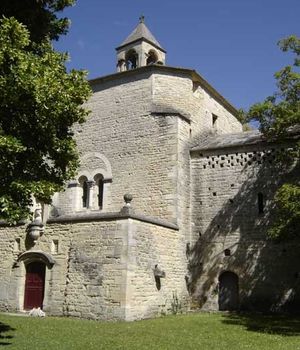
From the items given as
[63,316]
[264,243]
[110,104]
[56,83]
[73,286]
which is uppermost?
[110,104]

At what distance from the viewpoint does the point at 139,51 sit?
2283 cm

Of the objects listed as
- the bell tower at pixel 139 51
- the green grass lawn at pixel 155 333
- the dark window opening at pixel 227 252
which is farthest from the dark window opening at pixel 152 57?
the green grass lawn at pixel 155 333

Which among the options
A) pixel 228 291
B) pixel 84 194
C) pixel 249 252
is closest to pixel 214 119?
pixel 84 194

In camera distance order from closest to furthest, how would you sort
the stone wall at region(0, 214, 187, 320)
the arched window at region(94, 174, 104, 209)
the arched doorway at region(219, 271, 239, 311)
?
1. the stone wall at region(0, 214, 187, 320)
2. the arched doorway at region(219, 271, 239, 311)
3. the arched window at region(94, 174, 104, 209)

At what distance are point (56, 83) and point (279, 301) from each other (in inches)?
458

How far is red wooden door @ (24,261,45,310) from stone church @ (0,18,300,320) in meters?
0.04

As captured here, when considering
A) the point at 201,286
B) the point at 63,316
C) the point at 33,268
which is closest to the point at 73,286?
the point at 63,316

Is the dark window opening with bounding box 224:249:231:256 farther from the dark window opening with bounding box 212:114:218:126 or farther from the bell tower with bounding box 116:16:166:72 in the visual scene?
the bell tower with bounding box 116:16:166:72

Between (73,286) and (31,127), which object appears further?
(73,286)

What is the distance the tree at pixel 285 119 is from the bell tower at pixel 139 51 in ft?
31.2

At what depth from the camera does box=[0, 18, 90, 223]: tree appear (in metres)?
9.62

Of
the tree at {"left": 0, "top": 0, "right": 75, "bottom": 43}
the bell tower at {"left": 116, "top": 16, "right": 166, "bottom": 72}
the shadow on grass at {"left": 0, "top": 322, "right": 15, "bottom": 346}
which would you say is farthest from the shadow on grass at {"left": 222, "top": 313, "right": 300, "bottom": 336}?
the bell tower at {"left": 116, "top": 16, "right": 166, "bottom": 72}

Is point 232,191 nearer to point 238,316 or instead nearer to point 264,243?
point 264,243

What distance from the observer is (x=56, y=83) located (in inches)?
396
